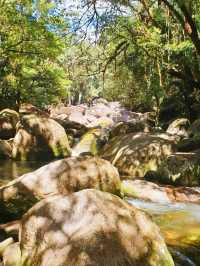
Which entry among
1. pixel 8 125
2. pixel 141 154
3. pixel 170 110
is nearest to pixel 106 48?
pixel 141 154

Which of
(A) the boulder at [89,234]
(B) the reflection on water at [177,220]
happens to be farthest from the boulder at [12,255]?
(B) the reflection on water at [177,220]

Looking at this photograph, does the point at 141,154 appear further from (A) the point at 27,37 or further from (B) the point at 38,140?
(A) the point at 27,37

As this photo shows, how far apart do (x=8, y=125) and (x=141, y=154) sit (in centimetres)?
969

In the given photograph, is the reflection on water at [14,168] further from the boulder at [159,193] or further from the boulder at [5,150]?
the boulder at [159,193]

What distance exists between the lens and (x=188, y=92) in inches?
902

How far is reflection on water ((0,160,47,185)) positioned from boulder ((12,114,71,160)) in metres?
1.13

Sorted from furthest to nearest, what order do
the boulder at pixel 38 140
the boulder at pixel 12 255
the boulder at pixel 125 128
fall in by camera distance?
the boulder at pixel 125 128 → the boulder at pixel 38 140 → the boulder at pixel 12 255

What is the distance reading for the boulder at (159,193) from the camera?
37.2ft

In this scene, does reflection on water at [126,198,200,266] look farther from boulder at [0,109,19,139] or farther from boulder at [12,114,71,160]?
boulder at [0,109,19,139]

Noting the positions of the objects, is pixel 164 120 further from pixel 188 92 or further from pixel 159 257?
pixel 159 257

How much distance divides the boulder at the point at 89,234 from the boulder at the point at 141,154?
880 cm

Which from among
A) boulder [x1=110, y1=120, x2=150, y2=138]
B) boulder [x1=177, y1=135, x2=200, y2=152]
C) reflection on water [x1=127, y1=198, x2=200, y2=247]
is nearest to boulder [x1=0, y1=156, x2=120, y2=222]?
reflection on water [x1=127, y1=198, x2=200, y2=247]

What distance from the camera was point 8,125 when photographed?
73.8 ft

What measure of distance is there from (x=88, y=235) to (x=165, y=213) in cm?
501
